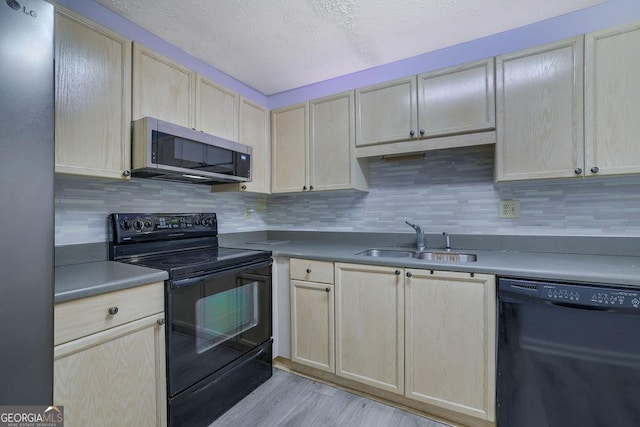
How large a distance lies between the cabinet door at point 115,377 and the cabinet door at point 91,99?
2.53ft

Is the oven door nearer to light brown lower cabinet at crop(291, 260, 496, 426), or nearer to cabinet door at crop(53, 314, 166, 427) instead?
cabinet door at crop(53, 314, 166, 427)

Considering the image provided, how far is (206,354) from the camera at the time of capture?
1518mm

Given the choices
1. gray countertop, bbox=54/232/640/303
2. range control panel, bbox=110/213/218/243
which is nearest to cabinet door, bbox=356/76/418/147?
gray countertop, bbox=54/232/640/303

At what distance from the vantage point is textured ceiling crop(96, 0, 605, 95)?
157cm

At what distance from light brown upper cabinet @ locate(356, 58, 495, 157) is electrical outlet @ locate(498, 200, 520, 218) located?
0.46 meters

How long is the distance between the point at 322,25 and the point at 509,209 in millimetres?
1674

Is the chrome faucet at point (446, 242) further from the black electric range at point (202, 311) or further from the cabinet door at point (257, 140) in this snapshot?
the cabinet door at point (257, 140)

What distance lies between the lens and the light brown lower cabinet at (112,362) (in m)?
1.03

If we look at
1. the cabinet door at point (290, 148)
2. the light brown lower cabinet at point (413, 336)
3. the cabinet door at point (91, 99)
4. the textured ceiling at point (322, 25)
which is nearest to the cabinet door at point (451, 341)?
the light brown lower cabinet at point (413, 336)

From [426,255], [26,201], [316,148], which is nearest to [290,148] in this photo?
[316,148]

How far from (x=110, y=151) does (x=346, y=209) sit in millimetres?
1679

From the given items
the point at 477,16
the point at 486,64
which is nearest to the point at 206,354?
the point at 486,64

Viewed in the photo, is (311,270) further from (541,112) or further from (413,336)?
(541,112)

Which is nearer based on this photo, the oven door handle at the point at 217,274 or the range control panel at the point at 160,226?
the oven door handle at the point at 217,274
